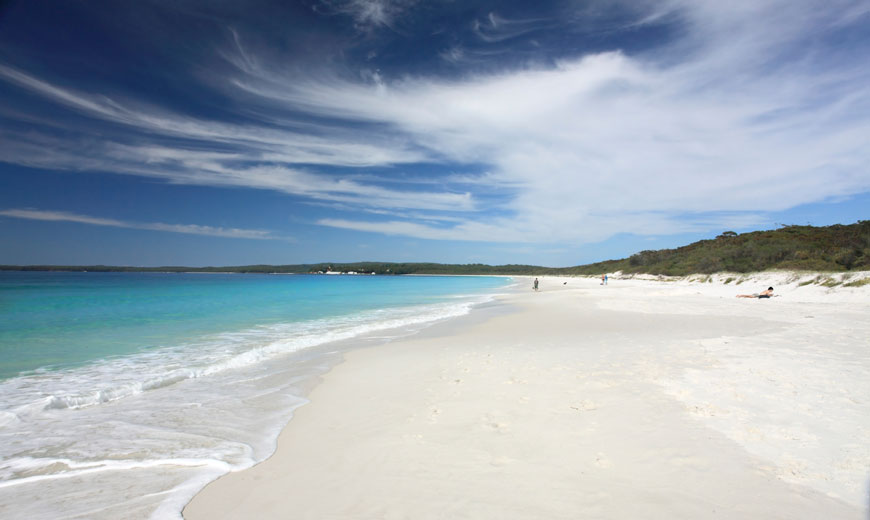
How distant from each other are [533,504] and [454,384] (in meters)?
3.34

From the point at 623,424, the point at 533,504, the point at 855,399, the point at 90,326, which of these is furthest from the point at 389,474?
the point at 90,326

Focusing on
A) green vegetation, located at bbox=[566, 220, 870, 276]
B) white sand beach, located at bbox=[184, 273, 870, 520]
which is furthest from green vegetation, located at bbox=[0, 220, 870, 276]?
white sand beach, located at bbox=[184, 273, 870, 520]

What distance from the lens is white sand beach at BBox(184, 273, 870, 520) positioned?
9.52ft

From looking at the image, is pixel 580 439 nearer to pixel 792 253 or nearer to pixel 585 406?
pixel 585 406

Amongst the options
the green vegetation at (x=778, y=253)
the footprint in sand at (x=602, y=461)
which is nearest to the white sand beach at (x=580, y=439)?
the footprint in sand at (x=602, y=461)

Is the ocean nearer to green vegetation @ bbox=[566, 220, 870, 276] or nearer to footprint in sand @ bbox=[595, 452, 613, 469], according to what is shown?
footprint in sand @ bbox=[595, 452, 613, 469]

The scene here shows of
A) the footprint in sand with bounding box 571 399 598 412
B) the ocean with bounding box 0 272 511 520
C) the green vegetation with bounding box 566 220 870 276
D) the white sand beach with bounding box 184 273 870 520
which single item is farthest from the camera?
the green vegetation with bounding box 566 220 870 276

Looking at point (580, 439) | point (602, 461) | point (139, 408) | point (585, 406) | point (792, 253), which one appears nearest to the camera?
point (602, 461)

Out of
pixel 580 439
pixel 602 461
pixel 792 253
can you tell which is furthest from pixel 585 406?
pixel 792 253

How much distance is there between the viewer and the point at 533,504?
9.42ft

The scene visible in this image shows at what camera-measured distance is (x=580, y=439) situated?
396cm

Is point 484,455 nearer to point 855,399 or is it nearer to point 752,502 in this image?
point 752,502

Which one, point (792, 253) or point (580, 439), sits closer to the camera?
point (580, 439)

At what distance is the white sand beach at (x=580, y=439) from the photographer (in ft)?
9.52
